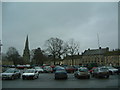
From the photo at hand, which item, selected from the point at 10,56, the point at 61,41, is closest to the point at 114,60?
the point at 61,41

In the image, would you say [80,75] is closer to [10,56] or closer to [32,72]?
[32,72]

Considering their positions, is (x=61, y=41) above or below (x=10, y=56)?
above

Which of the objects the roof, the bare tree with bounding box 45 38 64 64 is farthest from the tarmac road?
the roof

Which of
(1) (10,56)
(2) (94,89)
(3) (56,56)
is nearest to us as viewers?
(2) (94,89)

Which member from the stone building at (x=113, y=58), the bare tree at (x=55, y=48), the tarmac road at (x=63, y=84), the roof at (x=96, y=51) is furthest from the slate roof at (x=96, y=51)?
the tarmac road at (x=63, y=84)

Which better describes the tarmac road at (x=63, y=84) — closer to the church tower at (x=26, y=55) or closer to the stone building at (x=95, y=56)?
the church tower at (x=26, y=55)

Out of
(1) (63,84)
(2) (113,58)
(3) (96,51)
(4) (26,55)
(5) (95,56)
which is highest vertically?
(3) (96,51)

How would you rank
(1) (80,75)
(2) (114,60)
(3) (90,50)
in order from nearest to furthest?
1. (1) (80,75)
2. (2) (114,60)
3. (3) (90,50)

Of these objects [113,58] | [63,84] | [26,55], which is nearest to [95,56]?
[113,58]

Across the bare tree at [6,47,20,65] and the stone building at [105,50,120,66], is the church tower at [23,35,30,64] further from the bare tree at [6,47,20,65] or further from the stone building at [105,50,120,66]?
the stone building at [105,50,120,66]

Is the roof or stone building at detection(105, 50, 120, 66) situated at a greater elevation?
the roof

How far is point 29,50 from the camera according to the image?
10419 cm

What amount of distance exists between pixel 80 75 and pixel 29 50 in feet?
267

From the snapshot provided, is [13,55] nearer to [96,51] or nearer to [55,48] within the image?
[55,48]
